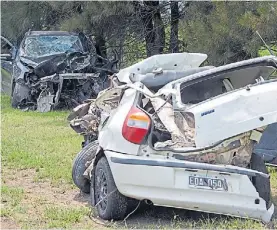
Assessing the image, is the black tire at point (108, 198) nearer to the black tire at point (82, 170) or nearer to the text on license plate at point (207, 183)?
the text on license plate at point (207, 183)

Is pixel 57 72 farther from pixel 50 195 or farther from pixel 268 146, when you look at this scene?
pixel 268 146

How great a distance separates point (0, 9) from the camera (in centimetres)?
1575

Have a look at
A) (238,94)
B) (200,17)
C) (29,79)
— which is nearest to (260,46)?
(200,17)

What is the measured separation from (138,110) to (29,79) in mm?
8992

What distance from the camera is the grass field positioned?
4.66 meters

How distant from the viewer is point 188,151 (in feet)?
14.3

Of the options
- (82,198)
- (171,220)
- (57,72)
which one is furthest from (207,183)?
(57,72)

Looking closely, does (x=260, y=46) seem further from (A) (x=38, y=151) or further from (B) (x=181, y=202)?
(B) (x=181, y=202)

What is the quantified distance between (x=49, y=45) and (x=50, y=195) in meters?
8.43

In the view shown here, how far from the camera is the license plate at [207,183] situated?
4258mm

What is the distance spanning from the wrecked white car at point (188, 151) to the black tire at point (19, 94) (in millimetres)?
8678

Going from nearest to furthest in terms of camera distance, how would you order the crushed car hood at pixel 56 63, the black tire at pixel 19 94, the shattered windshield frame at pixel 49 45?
the crushed car hood at pixel 56 63 → the black tire at pixel 19 94 → the shattered windshield frame at pixel 49 45

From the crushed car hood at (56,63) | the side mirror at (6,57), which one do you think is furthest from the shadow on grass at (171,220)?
the side mirror at (6,57)

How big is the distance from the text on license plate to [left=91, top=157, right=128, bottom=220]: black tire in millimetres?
674
